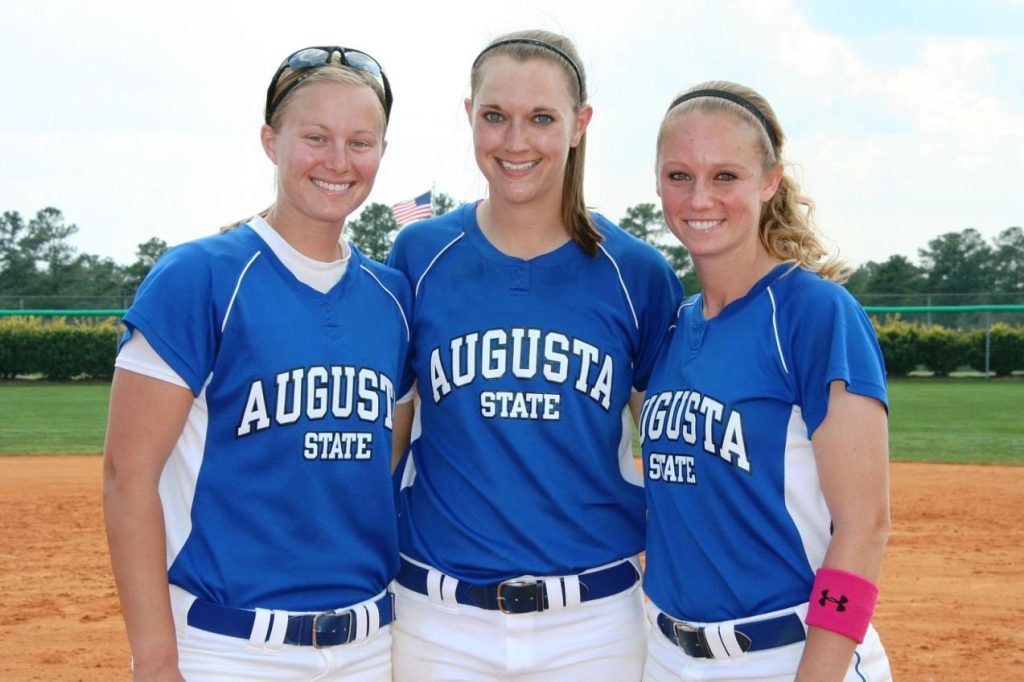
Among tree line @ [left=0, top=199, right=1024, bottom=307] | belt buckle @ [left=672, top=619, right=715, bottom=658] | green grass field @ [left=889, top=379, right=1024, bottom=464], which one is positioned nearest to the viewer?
belt buckle @ [left=672, top=619, right=715, bottom=658]

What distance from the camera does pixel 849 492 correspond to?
2365 mm

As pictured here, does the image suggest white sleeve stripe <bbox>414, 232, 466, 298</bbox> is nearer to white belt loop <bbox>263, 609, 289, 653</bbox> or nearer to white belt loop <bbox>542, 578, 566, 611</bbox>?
white belt loop <bbox>542, 578, 566, 611</bbox>

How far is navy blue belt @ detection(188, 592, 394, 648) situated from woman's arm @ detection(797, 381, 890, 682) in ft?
3.42

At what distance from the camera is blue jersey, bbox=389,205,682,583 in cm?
280

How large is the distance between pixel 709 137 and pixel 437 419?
1028 millimetres

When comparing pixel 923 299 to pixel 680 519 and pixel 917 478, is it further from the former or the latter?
pixel 680 519

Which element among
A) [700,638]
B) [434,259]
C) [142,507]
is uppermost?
[434,259]

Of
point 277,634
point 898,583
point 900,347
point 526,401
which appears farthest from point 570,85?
point 900,347

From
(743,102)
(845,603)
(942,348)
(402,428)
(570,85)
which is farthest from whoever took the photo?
(942,348)

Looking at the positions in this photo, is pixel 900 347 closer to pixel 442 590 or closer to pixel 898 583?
pixel 898 583

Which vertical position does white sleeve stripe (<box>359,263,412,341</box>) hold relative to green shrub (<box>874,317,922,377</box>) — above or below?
above

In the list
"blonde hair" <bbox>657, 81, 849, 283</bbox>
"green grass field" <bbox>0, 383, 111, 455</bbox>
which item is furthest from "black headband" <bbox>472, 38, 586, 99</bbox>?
"green grass field" <bbox>0, 383, 111, 455</bbox>

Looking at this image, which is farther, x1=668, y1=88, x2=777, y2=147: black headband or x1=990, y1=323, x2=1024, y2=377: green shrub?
x1=990, y1=323, x2=1024, y2=377: green shrub

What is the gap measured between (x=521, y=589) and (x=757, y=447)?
0.71 m
